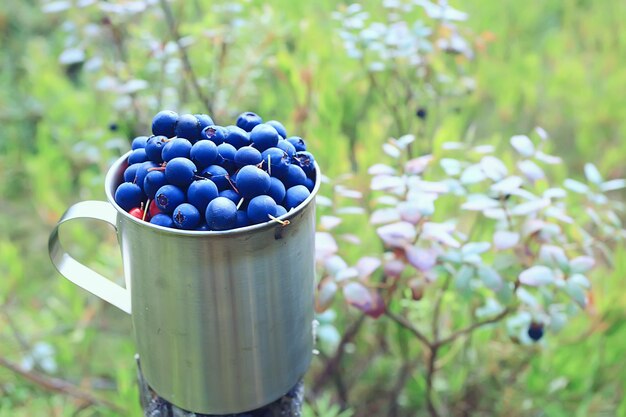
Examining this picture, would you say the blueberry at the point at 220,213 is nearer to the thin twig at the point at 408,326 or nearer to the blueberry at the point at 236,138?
the blueberry at the point at 236,138

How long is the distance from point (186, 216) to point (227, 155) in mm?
95

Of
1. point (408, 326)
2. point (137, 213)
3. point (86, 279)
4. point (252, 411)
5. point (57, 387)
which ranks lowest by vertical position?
point (57, 387)

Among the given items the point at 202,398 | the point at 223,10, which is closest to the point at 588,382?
the point at 202,398

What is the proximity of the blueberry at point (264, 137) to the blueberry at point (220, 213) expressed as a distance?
0.11m

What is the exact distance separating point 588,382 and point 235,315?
37.3 inches

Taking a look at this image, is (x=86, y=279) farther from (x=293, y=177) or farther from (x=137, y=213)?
(x=293, y=177)

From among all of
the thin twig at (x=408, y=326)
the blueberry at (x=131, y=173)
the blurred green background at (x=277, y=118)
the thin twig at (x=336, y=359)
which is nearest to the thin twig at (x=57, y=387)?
the blurred green background at (x=277, y=118)

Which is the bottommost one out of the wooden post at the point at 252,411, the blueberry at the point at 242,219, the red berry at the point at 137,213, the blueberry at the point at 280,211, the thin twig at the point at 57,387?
the thin twig at the point at 57,387

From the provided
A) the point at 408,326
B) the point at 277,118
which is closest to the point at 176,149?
the point at 408,326

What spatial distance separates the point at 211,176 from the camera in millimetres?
671

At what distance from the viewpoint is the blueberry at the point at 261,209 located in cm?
63

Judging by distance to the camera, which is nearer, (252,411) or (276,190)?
(276,190)

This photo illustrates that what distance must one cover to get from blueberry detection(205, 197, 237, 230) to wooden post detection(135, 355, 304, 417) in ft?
0.90

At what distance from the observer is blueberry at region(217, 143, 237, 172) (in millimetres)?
692
